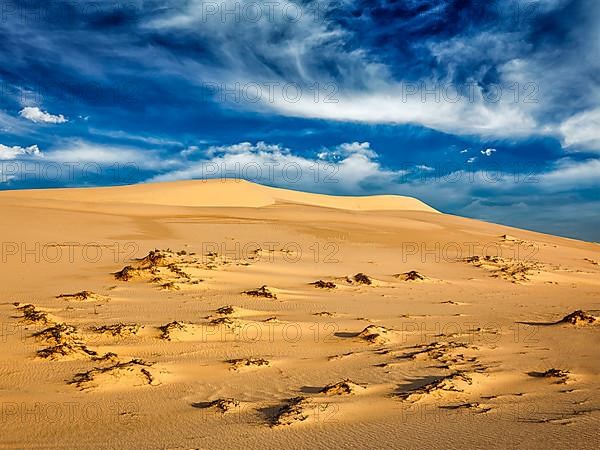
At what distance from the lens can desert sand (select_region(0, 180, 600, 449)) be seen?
3.55m

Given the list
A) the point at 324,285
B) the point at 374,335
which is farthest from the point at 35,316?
the point at 324,285

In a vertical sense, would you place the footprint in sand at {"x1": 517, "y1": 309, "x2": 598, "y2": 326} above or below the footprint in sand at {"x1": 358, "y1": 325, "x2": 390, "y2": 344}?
above

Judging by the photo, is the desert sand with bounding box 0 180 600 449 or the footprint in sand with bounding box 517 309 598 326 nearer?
the desert sand with bounding box 0 180 600 449

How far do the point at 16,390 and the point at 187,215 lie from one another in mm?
20191

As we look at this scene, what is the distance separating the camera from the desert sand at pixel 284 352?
3.55 meters

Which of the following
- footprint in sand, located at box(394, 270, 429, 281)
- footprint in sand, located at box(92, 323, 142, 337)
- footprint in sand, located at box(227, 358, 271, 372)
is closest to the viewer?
footprint in sand, located at box(227, 358, 271, 372)

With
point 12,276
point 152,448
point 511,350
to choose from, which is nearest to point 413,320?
point 511,350

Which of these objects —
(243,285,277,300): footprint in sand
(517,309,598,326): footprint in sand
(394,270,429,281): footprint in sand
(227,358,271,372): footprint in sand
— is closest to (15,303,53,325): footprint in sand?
(227,358,271,372): footprint in sand

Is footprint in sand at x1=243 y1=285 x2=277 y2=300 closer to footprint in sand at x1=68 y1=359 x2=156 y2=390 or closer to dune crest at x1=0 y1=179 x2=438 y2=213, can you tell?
footprint in sand at x1=68 y1=359 x2=156 y2=390

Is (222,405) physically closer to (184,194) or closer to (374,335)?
(374,335)

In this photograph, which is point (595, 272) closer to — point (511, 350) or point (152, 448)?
point (511, 350)

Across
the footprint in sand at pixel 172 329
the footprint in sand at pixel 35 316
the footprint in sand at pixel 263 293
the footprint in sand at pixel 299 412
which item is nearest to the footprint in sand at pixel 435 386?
the footprint in sand at pixel 299 412

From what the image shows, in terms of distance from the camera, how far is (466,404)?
Answer: 3969 millimetres

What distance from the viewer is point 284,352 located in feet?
18.8
